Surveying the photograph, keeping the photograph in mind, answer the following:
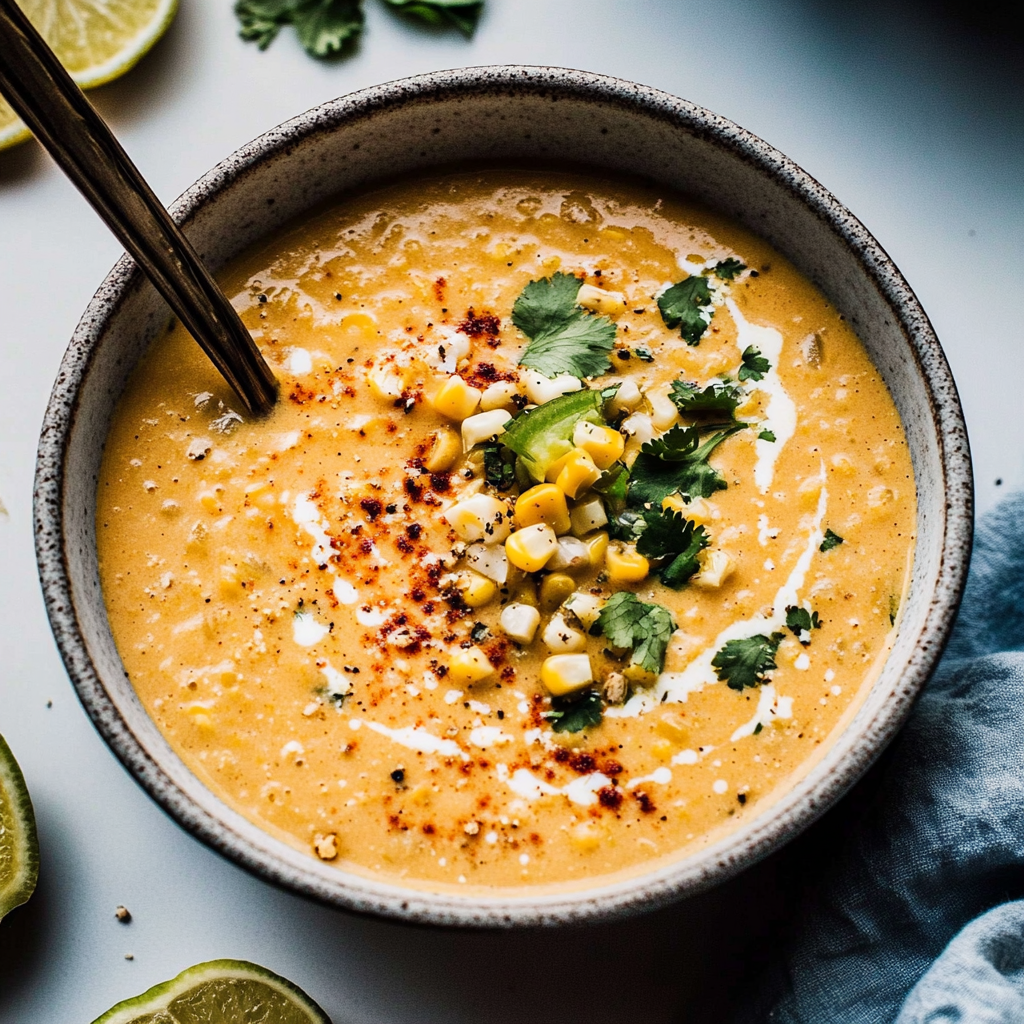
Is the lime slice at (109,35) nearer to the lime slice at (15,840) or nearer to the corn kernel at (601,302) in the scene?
the corn kernel at (601,302)

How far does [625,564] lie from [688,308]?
0.62 meters

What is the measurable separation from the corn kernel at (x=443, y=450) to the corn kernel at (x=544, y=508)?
0.18 metres

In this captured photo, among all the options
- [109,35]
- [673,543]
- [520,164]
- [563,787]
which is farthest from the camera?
[109,35]

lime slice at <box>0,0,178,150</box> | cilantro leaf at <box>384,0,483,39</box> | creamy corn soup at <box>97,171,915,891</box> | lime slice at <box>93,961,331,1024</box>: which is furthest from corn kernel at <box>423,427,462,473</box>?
lime slice at <box>0,0,178,150</box>

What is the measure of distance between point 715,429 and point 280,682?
41.0 inches

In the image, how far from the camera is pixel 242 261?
269 cm

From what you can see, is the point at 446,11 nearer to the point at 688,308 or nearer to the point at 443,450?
the point at 688,308

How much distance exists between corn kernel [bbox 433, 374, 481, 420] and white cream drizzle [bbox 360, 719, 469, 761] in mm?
660

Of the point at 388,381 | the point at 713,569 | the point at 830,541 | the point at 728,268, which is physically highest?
the point at 388,381

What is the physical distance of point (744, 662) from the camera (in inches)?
91.3

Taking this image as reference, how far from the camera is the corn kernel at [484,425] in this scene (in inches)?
96.7

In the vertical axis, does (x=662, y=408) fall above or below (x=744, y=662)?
above

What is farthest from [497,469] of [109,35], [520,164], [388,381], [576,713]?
[109,35]

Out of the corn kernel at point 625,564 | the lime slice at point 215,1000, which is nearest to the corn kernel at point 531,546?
the corn kernel at point 625,564
